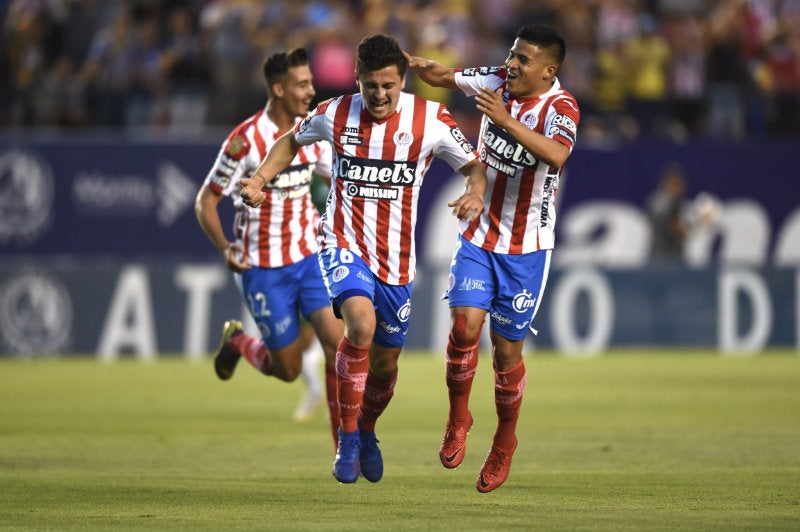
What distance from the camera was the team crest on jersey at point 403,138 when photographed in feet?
27.6

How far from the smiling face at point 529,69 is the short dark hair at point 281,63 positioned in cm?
217

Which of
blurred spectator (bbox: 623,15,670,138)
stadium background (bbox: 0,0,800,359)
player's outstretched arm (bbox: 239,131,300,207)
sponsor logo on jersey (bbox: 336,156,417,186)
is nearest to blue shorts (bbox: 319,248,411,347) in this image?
sponsor logo on jersey (bbox: 336,156,417,186)

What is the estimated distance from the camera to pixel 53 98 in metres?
19.8

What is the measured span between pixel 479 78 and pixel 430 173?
11.3m

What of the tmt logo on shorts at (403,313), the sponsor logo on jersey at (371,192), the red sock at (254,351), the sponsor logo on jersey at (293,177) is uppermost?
the sponsor logo on jersey at (293,177)

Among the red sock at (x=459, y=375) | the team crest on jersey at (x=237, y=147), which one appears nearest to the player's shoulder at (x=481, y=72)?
the red sock at (x=459, y=375)

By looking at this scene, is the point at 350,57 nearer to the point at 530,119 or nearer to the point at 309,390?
the point at 309,390

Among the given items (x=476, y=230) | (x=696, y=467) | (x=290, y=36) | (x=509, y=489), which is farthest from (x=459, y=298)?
(x=290, y=36)

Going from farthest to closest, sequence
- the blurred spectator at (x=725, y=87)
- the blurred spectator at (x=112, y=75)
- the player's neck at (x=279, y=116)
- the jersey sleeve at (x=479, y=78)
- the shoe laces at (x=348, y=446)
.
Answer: the blurred spectator at (x=725, y=87) → the blurred spectator at (x=112, y=75) → the player's neck at (x=279, y=116) → the jersey sleeve at (x=479, y=78) → the shoe laces at (x=348, y=446)

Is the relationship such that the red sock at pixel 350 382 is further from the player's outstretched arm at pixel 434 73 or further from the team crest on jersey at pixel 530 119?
the player's outstretched arm at pixel 434 73

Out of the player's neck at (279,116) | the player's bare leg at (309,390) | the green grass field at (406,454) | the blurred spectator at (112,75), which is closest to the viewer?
the green grass field at (406,454)

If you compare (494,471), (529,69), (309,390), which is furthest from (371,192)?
(309,390)

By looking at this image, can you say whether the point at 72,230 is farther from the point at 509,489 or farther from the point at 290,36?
the point at 509,489

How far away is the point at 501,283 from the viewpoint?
28.1ft
